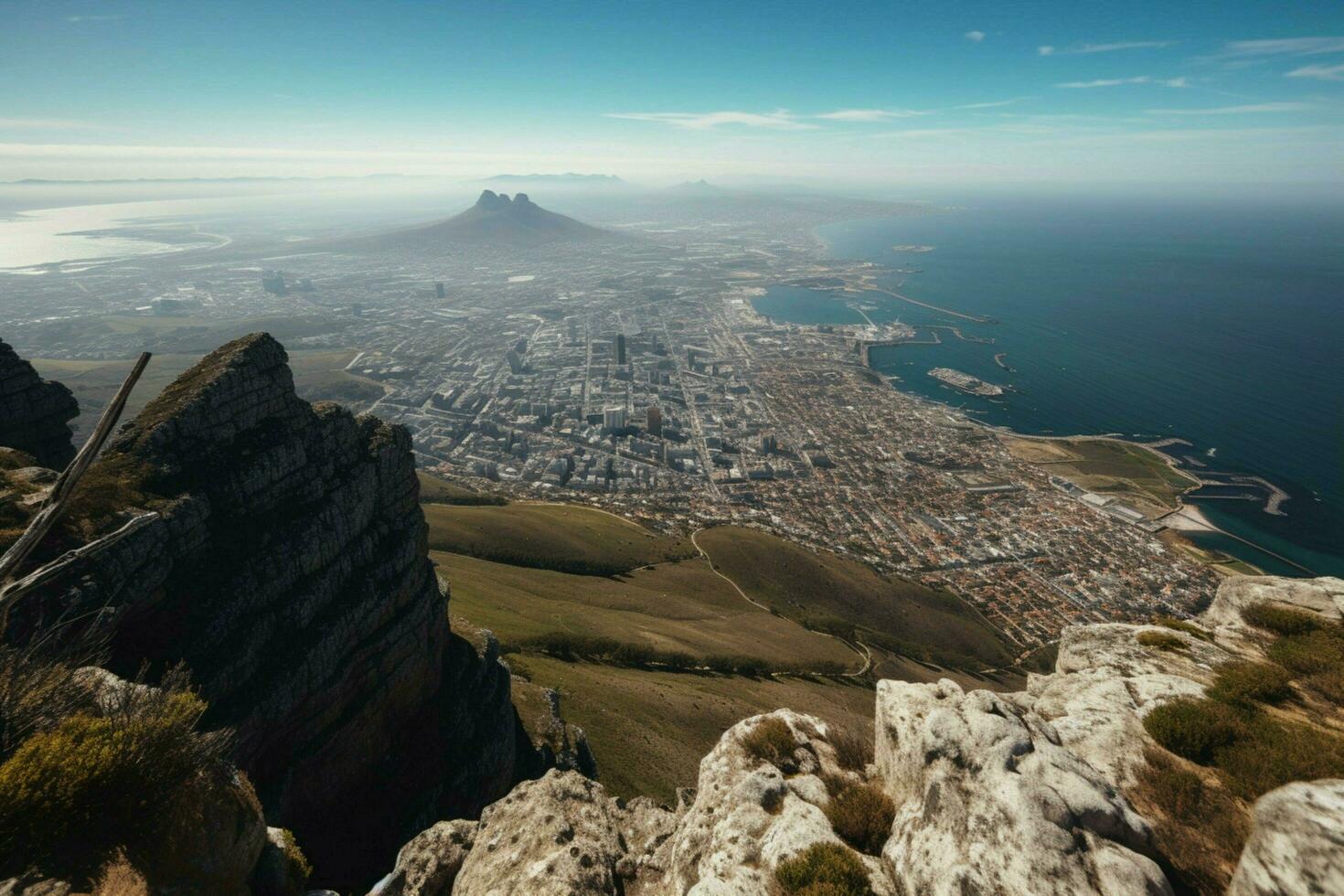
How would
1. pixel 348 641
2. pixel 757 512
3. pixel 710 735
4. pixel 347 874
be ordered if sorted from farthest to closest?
1. pixel 757 512
2. pixel 710 735
3. pixel 348 641
4. pixel 347 874

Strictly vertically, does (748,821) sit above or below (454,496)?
above

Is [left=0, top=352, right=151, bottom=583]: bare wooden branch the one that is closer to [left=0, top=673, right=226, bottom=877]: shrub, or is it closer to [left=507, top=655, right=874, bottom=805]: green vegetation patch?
[left=0, top=673, right=226, bottom=877]: shrub

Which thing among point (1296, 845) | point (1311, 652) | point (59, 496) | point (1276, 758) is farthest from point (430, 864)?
point (1311, 652)

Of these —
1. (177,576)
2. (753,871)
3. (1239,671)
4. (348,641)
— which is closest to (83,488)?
(177,576)

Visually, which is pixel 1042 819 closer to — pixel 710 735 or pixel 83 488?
pixel 83 488

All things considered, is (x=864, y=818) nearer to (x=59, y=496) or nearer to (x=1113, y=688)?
(x=1113, y=688)

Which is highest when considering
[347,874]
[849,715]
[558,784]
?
[558,784]
